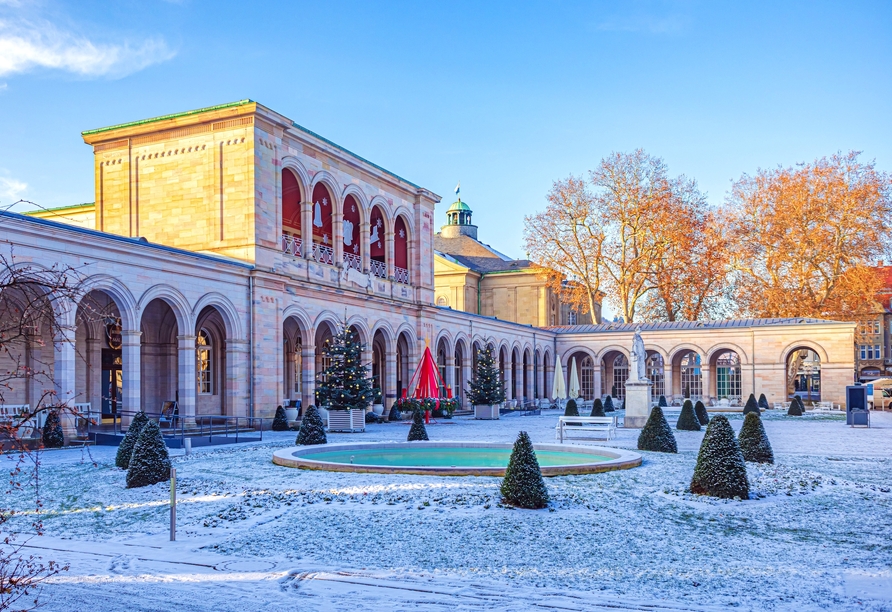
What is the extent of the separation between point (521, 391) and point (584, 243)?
31.6 feet

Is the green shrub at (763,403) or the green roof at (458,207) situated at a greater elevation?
the green roof at (458,207)

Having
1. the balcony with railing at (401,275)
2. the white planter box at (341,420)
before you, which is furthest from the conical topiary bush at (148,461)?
the balcony with railing at (401,275)

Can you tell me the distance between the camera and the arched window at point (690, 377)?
1959 inches

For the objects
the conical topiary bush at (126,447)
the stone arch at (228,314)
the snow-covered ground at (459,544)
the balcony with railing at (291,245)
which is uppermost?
the balcony with railing at (291,245)

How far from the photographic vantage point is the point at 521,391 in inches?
1892

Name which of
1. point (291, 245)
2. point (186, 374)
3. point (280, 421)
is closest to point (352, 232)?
point (291, 245)

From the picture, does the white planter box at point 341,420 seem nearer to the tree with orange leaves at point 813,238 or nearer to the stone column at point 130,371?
the stone column at point 130,371

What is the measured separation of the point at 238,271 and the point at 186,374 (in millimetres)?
3960

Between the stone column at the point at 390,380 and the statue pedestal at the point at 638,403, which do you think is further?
the stone column at the point at 390,380

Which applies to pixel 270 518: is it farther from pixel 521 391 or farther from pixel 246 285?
pixel 521 391

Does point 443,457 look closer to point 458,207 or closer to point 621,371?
point 621,371

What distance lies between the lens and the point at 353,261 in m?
33.0

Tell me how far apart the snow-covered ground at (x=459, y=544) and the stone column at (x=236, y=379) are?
463 inches

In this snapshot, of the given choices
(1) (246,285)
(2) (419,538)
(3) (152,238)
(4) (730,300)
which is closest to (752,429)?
(2) (419,538)
